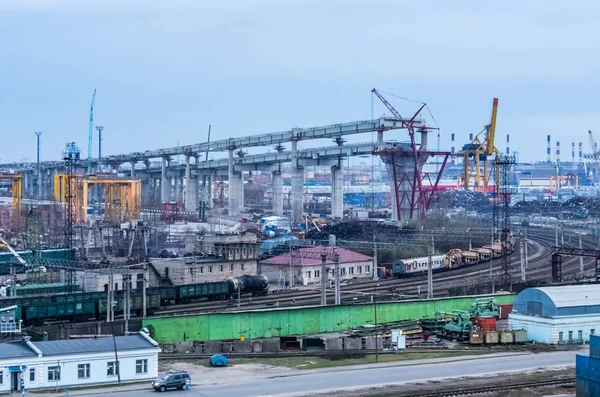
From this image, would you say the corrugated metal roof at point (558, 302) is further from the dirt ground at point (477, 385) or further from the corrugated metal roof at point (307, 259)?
the corrugated metal roof at point (307, 259)

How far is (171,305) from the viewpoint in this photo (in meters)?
37.8

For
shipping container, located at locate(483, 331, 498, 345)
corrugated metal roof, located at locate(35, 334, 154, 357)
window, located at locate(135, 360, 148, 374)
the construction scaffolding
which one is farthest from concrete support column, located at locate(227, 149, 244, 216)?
window, located at locate(135, 360, 148, 374)

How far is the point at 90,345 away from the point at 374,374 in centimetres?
730

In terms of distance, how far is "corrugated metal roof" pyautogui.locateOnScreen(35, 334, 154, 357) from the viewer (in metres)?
22.4

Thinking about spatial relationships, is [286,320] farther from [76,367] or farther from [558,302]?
[76,367]

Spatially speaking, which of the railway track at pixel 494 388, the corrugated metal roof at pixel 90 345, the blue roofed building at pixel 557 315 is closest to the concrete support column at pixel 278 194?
the blue roofed building at pixel 557 315

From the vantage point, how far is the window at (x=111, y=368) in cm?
2269

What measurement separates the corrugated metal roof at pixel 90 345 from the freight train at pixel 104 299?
27.1 ft

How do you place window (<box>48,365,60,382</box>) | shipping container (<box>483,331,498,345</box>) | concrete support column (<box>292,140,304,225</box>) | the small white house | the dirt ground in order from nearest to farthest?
1. the dirt ground
2. the small white house
3. window (<box>48,365,60,382</box>)
4. shipping container (<box>483,331,498,345</box>)
5. concrete support column (<box>292,140,304,225</box>)

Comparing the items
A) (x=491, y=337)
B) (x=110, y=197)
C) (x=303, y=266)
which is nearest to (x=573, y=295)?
(x=491, y=337)

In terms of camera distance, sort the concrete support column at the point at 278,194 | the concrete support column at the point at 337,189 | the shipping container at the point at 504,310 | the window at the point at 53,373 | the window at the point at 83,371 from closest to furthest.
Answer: the window at the point at 53,373, the window at the point at 83,371, the shipping container at the point at 504,310, the concrete support column at the point at 337,189, the concrete support column at the point at 278,194

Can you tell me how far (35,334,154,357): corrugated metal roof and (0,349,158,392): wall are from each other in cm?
18

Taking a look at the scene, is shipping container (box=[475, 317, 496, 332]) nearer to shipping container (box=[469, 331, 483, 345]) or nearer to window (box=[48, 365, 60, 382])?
shipping container (box=[469, 331, 483, 345])

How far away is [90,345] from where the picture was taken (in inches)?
907
